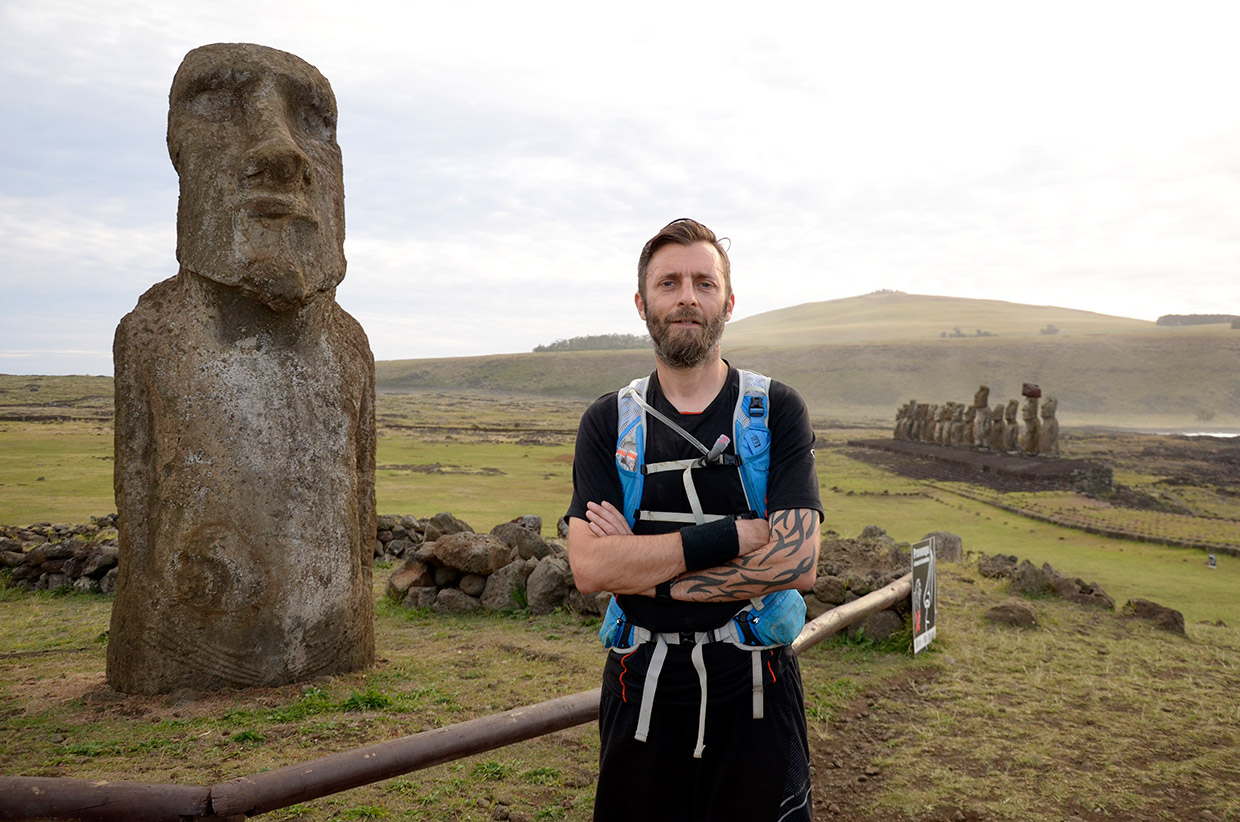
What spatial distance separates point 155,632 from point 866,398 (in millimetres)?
105796

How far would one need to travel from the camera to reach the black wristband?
2.75m

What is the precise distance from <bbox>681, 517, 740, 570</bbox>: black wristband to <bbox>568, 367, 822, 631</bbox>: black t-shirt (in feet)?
0.44

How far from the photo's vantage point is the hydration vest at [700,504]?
9.10 feet

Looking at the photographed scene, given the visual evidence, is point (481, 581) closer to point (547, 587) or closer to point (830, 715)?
point (547, 587)

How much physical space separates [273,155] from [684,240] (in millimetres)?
3792

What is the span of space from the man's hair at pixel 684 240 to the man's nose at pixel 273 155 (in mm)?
3590

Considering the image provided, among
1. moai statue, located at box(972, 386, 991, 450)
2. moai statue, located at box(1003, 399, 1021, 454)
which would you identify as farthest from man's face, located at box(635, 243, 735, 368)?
moai statue, located at box(972, 386, 991, 450)

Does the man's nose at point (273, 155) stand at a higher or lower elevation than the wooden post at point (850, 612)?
higher

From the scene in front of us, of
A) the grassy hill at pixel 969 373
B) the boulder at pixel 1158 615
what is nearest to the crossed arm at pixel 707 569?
the boulder at pixel 1158 615

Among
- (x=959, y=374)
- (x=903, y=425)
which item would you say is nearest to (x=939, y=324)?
(x=959, y=374)

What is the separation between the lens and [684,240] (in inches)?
114

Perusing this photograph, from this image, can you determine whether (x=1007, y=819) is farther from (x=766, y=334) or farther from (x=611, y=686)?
(x=766, y=334)

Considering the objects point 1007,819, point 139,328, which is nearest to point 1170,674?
point 1007,819

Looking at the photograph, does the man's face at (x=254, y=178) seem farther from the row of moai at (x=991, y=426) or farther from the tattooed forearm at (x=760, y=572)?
the row of moai at (x=991, y=426)
